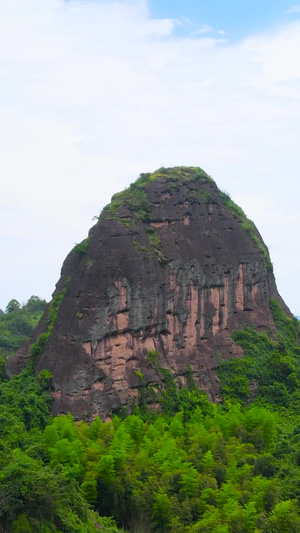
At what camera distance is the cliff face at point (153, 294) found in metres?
33.4

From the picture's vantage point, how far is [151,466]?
91.6 ft

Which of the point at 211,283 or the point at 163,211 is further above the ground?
the point at 163,211

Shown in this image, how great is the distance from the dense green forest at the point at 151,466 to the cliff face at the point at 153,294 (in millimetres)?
1019

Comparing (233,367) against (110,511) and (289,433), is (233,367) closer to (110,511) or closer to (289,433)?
(289,433)

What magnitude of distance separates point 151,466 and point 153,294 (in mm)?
10061

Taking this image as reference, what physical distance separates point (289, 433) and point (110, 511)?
10.2 metres

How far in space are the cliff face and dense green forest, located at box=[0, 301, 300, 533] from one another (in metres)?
1.02

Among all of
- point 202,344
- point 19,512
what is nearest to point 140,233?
point 202,344

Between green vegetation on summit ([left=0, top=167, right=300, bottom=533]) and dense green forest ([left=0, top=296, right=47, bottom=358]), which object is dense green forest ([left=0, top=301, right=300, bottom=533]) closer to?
green vegetation on summit ([left=0, top=167, right=300, bottom=533])

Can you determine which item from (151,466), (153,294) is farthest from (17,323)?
(151,466)

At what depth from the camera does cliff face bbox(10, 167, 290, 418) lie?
33438 mm

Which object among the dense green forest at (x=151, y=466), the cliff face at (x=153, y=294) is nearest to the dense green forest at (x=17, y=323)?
the cliff face at (x=153, y=294)

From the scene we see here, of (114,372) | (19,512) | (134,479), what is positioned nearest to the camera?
(19,512)

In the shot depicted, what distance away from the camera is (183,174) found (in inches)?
1672
